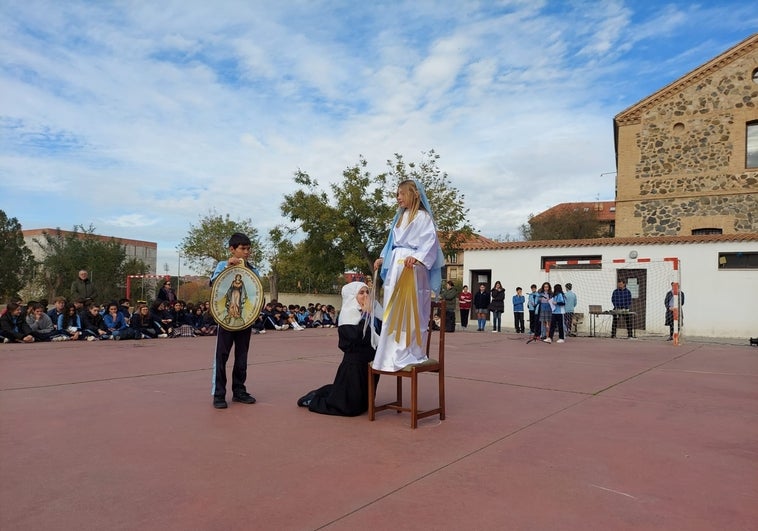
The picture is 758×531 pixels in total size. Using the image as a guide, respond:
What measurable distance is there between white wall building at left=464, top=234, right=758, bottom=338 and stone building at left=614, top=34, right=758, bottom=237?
4066 mm

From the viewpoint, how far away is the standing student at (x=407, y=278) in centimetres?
499

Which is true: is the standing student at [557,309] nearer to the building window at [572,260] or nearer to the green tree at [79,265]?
the building window at [572,260]

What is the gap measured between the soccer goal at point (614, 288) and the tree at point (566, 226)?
71.9 ft

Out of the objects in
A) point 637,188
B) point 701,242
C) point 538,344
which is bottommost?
point 538,344

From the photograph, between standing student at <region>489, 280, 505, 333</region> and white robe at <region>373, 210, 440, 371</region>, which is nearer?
white robe at <region>373, 210, 440, 371</region>

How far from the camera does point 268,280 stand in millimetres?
38344

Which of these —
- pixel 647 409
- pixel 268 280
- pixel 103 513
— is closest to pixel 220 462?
pixel 103 513

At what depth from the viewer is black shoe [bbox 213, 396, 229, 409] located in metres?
5.36

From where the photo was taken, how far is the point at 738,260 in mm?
18469

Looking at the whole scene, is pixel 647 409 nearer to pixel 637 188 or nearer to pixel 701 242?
pixel 701 242

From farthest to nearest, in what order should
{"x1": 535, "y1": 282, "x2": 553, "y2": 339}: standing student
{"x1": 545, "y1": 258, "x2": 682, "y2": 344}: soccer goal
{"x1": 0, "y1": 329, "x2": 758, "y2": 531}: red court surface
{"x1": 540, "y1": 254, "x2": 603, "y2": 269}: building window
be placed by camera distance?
{"x1": 540, "y1": 254, "x2": 603, "y2": 269}: building window
{"x1": 545, "y1": 258, "x2": 682, "y2": 344}: soccer goal
{"x1": 535, "y1": 282, "x2": 553, "y2": 339}: standing student
{"x1": 0, "y1": 329, "x2": 758, "y2": 531}: red court surface

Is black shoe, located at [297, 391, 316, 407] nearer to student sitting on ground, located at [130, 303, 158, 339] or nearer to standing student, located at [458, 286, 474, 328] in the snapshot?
student sitting on ground, located at [130, 303, 158, 339]

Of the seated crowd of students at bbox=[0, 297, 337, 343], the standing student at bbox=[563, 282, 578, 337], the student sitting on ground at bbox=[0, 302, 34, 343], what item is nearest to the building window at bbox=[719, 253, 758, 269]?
the standing student at bbox=[563, 282, 578, 337]

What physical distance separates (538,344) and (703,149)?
46.2ft
